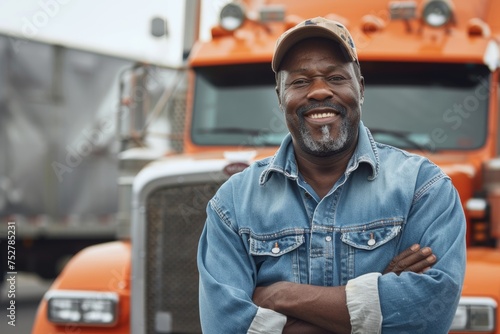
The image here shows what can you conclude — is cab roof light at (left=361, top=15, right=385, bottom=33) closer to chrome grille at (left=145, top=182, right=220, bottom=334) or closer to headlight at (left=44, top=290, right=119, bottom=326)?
chrome grille at (left=145, top=182, right=220, bottom=334)

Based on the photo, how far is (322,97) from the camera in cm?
275

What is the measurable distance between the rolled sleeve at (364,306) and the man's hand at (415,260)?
4.0 inches

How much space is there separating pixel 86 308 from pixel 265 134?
162cm

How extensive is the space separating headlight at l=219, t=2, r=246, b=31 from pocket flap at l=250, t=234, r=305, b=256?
3.89 m

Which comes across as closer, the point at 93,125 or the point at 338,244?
the point at 338,244

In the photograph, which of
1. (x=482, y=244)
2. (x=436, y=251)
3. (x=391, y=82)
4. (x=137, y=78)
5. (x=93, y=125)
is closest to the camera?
(x=436, y=251)

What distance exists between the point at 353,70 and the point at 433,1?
3428mm

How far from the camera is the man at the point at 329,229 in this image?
2596 millimetres

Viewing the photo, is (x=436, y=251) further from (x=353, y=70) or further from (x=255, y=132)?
(x=255, y=132)

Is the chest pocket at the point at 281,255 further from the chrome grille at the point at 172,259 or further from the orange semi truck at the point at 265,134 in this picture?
the chrome grille at the point at 172,259

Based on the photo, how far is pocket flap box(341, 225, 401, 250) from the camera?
2646mm

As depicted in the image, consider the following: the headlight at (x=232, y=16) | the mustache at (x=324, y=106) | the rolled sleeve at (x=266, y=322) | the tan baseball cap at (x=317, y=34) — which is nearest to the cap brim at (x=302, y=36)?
the tan baseball cap at (x=317, y=34)

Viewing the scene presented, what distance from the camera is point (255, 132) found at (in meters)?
5.99

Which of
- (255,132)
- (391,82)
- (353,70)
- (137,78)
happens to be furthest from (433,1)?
(353,70)
